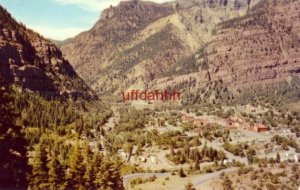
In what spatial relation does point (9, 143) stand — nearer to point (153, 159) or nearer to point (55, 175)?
point (55, 175)

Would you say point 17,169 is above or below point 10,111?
below

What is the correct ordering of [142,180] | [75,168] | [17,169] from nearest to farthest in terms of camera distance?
1. [17,169]
2. [75,168]
3. [142,180]

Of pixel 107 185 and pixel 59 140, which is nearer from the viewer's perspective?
pixel 107 185

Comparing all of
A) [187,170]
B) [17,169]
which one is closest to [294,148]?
[187,170]

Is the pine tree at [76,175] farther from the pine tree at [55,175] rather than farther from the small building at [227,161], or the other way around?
the small building at [227,161]

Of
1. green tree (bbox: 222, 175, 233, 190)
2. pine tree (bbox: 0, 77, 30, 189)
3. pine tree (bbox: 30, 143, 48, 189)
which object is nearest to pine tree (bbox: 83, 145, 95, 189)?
pine tree (bbox: 30, 143, 48, 189)

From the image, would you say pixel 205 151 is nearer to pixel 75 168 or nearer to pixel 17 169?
pixel 75 168

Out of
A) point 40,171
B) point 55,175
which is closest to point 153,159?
point 55,175
